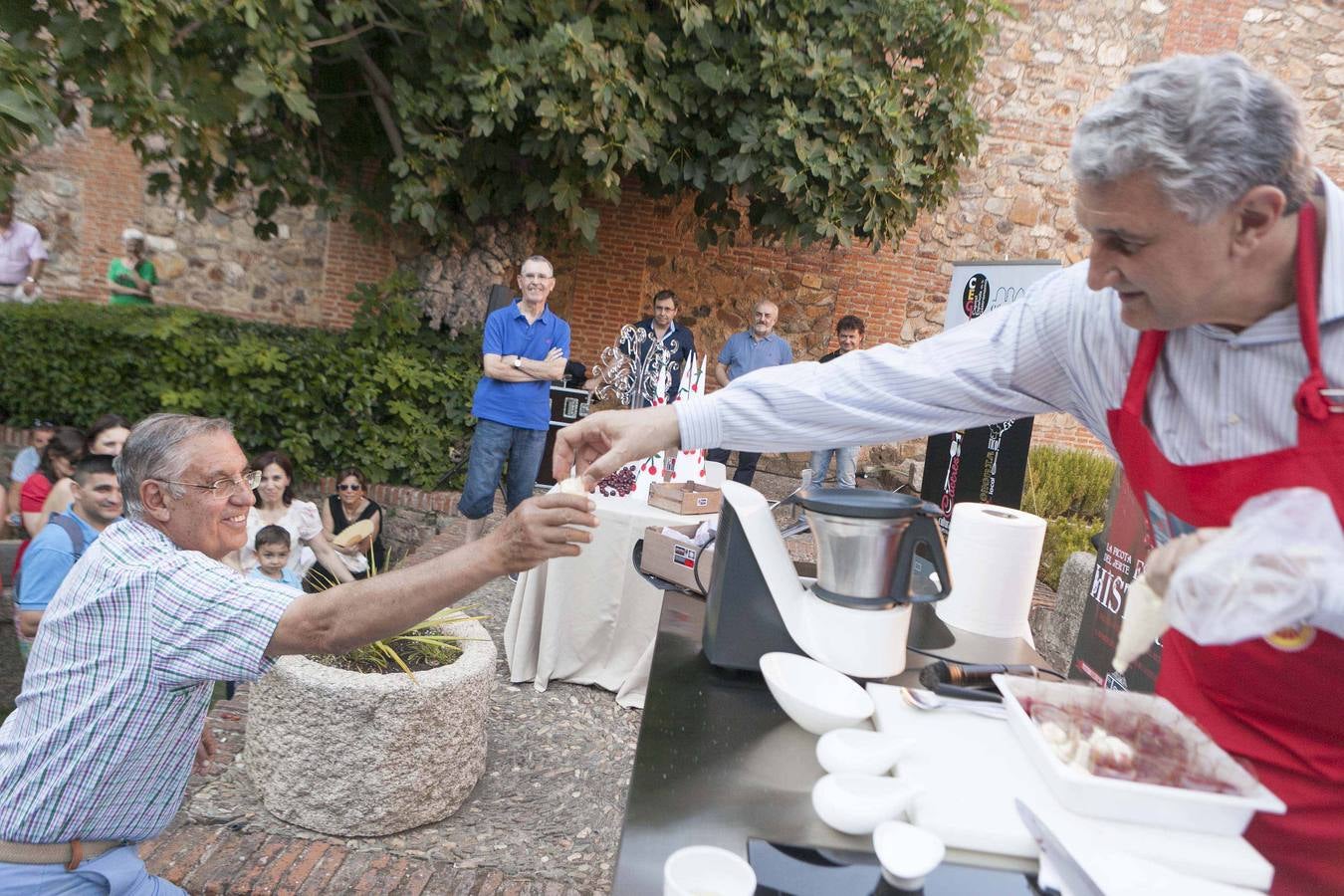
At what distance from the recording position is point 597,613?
4371 mm

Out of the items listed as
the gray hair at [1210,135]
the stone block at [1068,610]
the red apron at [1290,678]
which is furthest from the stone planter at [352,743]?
the stone block at [1068,610]

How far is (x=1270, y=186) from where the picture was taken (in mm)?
1048

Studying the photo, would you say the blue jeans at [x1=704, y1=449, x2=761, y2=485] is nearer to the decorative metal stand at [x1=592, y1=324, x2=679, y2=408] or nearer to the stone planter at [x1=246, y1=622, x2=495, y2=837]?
the decorative metal stand at [x1=592, y1=324, x2=679, y2=408]

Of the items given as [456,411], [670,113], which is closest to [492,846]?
[456,411]

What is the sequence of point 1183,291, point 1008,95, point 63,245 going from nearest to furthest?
1. point 1183,291
2. point 1008,95
3. point 63,245

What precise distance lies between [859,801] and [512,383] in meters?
4.97

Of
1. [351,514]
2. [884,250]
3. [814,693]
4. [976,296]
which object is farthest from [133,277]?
[814,693]

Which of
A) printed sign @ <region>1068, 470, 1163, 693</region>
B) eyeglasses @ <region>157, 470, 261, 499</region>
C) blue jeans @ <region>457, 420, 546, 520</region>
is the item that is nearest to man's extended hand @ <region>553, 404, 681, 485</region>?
eyeglasses @ <region>157, 470, 261, 499</region>

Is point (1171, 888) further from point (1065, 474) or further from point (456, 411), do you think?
point (1065, 474)

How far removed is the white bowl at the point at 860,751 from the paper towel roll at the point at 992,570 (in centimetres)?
85

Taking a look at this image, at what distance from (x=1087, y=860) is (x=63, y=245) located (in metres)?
12.6

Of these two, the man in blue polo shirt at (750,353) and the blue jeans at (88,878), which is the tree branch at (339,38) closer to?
the man in blue polo shirt at (750,353)

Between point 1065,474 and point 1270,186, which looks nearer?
point 1270,186

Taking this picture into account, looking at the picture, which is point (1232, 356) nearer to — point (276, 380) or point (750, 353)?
point (750, 353)
